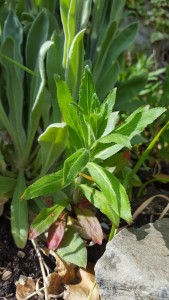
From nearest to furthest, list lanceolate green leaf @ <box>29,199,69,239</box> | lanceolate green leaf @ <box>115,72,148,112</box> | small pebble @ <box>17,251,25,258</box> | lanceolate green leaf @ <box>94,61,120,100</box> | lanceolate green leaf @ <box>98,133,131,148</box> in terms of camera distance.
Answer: lanceolate green leaf @ <box>98,133,131,148</box>, lanceolate green leaf @ <box>29,199,69,239</box>, small pebble @ <box>17,251,25,258</box>, lanceolate green leaf @ <box>94,61,120,100</box>, lanceolate green leaf @ <box>115,72,148,112</box>

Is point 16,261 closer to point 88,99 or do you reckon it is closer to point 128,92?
point 88,99

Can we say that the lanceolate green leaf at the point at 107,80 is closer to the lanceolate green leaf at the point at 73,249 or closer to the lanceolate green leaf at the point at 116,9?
the lanceolate green leaf at the point at 116,9

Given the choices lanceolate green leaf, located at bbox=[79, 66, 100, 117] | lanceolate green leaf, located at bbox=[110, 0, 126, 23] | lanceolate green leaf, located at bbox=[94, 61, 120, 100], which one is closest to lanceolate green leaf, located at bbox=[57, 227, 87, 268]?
lanceolate green leaf, located at bbox=[79, 66, 100, 117]

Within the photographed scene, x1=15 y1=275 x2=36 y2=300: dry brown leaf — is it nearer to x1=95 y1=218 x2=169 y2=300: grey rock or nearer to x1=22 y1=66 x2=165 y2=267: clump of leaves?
x1=22 y1=66 x2=165 y2=267: clump of leaves

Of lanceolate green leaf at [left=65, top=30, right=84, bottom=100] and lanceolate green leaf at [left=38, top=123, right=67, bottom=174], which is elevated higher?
lanceolate green leaf at [left=65, top=30, right=84, bottom=100]

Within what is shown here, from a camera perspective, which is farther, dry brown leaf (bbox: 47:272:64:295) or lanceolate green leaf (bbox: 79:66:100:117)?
dry brown leaf (bbox: 47:272:64:295)

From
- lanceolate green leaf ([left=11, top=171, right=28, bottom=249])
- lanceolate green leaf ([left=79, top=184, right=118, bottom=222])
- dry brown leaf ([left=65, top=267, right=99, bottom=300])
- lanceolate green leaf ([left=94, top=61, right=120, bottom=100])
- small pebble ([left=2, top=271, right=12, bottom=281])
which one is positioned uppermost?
lanceolate green leaf ([left=94, top=61, right=120, bottom=100])

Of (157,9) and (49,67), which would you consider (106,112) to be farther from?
(157,9)

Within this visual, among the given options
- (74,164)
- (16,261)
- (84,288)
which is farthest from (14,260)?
(74,164)
